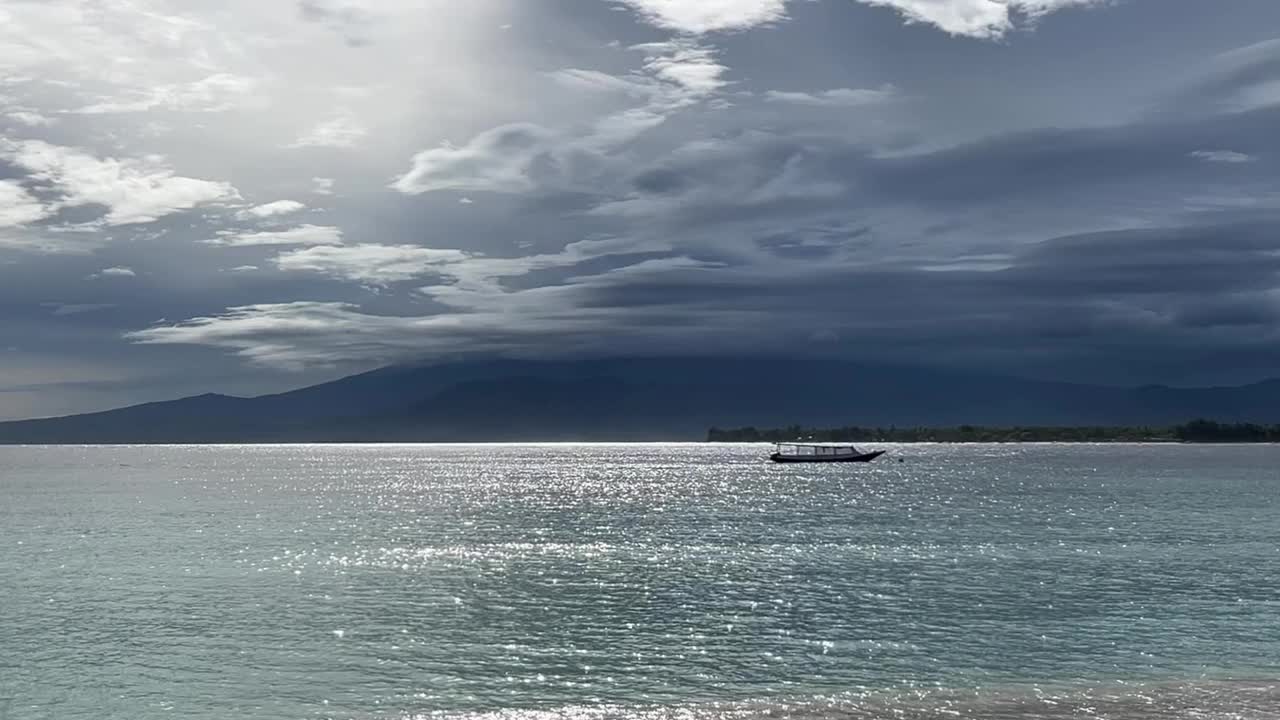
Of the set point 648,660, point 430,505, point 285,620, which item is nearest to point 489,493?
point 430,505

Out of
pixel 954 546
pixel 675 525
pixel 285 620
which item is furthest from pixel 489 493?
pixel 285 620

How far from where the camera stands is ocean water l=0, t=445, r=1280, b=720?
3862cm

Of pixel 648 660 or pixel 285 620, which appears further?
pixel 285 620

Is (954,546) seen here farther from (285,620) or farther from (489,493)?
(489,493)

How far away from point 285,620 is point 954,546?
57211mm

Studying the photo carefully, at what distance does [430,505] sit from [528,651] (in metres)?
109

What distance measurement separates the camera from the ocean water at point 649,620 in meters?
38.6

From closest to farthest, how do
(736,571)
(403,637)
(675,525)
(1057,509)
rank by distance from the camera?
(403,637)
(736,571)
(675,525)
(1057,509)

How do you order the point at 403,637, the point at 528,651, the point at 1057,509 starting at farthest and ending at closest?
the point at 1057,509 < the point at 403,637 < the point at 528,651

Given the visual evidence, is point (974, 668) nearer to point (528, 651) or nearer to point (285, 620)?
point (528, 651)

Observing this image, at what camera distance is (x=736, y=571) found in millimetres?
73125

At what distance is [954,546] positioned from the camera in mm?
88750

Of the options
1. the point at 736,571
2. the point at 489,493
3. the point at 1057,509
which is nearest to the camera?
the point at 736,571

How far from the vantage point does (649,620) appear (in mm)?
53719
